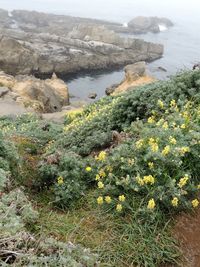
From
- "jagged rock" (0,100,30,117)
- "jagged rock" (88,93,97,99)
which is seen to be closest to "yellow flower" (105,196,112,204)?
"jagged rock" (0,100,30,117)

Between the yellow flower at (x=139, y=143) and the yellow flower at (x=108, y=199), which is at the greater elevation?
the yellow flower at (x=139, y=143)

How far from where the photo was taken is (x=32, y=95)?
27.5 meters

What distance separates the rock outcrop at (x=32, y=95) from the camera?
2494 centimetres

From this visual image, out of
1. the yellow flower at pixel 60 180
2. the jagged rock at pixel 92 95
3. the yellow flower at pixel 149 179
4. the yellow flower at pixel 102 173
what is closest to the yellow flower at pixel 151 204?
the yellow flower at pixel 149 179

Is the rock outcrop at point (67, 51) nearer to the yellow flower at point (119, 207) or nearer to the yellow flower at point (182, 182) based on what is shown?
the yellow flower at point (119, 207)

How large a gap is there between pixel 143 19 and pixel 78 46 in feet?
120

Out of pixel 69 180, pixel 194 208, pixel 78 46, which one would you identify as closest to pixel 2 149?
pixel 69 180

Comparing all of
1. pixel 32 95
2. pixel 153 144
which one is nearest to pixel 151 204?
pixel 153 144

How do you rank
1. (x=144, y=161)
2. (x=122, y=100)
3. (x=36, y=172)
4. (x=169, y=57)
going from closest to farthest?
1. (x=144, y=161)
2. (x=36, y=172)
3. (x=122, y=100)
4. (x=169, y=57)

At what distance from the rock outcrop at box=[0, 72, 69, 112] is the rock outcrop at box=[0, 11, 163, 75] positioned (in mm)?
9675

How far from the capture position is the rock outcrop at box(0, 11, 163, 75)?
136 ft

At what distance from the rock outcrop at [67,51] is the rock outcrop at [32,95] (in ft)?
31.7

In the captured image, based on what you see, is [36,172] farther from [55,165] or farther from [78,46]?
[78,46]

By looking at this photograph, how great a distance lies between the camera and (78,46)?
52.3 metres
